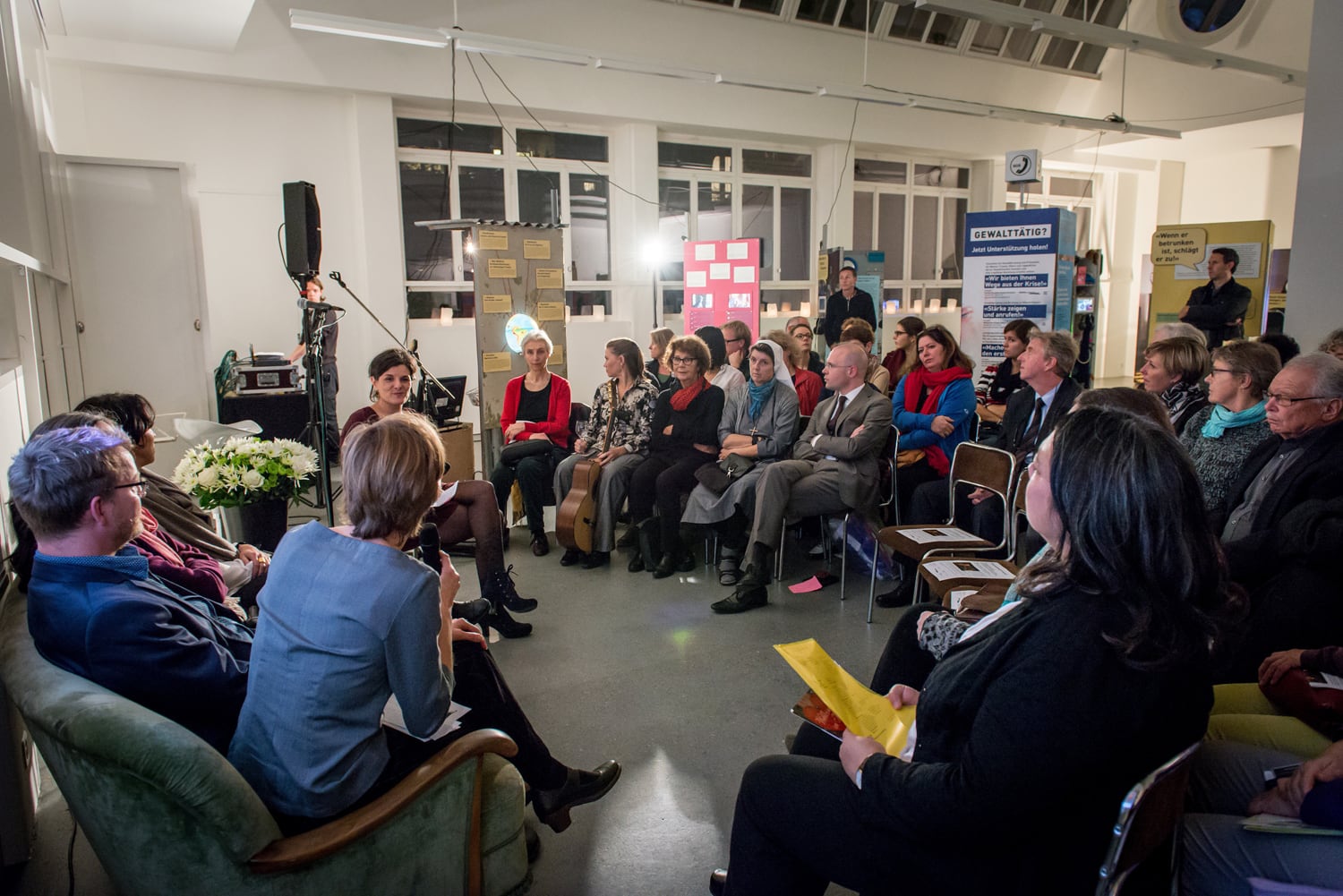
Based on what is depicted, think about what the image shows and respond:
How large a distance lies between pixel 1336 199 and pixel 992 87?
27.7ft

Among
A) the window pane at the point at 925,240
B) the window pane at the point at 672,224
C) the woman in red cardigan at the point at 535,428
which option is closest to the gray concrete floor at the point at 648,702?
the woman in red cardigan at the point at 535,428

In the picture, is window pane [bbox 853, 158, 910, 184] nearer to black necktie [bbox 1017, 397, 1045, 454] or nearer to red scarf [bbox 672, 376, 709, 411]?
red scarf [bbox 672, 376, 709, 411]

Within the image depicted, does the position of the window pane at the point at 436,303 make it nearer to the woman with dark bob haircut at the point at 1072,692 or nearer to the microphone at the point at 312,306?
the microphone at the point at 312,306

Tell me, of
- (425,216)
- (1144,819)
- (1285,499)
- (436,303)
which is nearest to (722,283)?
(436,303)

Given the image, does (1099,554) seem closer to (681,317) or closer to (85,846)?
(85,846)

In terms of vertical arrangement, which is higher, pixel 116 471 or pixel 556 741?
pixel 116 471

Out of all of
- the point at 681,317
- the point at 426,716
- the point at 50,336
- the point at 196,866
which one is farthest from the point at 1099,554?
the point at 681,317

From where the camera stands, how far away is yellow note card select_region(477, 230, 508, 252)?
19.6 feet

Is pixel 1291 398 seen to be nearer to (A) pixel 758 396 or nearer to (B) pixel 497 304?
(A) pixel 758 396

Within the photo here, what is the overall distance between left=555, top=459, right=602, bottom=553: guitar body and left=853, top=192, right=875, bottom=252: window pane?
28.0 ft

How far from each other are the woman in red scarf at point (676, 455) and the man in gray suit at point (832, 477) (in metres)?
0.53

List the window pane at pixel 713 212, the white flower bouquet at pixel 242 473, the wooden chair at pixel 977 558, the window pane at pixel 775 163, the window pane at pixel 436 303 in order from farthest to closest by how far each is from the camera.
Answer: the window pane at pixel 775 163
the window pane at pixel 713 212
the window pane at pixel 436 303
the white flower bouquet at pixel 242 473
the wooden chair at pixel 977 558

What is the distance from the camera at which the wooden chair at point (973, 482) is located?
3393 mm

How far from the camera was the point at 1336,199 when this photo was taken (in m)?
4.59
